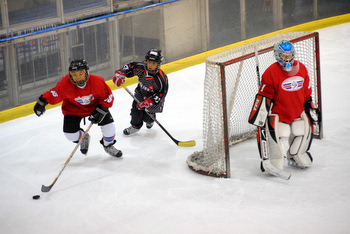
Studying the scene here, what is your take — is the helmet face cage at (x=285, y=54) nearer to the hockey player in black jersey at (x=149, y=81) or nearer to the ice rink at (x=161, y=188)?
the ice rink at (x=161, y=188)

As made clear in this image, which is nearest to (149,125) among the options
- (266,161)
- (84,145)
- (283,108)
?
(84,145)

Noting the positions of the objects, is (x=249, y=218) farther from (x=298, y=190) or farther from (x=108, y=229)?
(x=108, y=229)

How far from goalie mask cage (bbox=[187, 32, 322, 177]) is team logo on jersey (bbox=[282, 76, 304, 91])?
1.23 ft

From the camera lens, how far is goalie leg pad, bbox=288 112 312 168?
4.00 metres

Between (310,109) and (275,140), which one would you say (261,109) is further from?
(310,109)

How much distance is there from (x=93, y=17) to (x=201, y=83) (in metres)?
1.39

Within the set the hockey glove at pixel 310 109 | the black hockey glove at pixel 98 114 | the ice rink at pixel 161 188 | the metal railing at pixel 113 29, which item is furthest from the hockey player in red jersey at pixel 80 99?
the metal railing at pixel 113 29

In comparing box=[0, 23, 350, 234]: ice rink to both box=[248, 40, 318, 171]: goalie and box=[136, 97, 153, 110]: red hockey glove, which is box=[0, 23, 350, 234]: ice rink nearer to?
box=[248, 40, 318, 171]: goalie

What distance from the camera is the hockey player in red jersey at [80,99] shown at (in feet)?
13.6

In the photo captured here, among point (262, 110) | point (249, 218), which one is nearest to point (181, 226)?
point (249, 218)

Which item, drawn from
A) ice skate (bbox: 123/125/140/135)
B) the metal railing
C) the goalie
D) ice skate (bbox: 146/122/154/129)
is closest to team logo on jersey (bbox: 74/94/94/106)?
ice skate (bbox: 123/125/140/135)

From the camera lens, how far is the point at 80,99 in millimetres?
4262

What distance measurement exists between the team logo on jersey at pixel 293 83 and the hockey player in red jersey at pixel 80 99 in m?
1.23

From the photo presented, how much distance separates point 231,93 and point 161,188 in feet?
2.96
